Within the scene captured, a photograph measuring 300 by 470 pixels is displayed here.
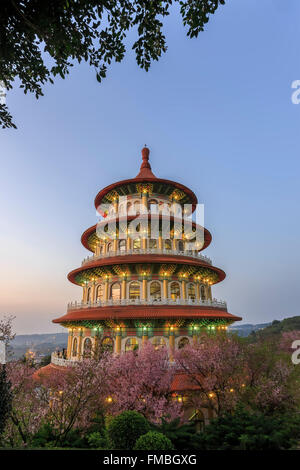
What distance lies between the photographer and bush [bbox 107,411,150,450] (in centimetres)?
916

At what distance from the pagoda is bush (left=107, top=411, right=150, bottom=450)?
9.91 m

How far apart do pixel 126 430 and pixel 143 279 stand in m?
17.8

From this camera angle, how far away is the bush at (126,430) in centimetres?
916

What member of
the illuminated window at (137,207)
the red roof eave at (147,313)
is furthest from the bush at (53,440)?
the illuminated window at (137,207)

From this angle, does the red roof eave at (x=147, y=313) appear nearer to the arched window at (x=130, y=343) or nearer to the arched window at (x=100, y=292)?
the arched window at (x=130, y=343)

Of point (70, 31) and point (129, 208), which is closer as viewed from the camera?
point (70, 31)

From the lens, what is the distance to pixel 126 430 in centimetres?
923

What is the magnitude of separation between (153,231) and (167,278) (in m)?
5.97

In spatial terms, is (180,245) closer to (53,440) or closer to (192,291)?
(192,291)

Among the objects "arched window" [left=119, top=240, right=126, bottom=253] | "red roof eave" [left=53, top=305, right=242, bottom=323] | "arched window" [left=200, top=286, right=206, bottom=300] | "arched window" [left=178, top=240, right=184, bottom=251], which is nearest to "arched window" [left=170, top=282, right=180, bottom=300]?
"red roof eave" [left=53, top=305, right=242, bottom=323]

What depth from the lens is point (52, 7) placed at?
29.1ft

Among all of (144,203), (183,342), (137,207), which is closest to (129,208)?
(137,207)
